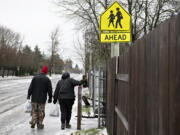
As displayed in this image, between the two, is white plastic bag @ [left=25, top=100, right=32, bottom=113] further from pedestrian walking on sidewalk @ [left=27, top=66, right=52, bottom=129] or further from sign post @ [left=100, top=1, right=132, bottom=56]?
sign post @ [left=100, top=1, right=132, bottom=56]

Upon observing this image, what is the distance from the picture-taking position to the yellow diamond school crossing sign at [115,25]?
6.32 meters

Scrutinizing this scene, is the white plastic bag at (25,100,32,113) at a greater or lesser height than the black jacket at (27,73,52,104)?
lesser

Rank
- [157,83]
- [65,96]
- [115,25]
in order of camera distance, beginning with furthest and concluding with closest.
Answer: [65,96] → [115,25] → [157,83]

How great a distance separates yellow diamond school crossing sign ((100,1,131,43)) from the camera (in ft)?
20.7

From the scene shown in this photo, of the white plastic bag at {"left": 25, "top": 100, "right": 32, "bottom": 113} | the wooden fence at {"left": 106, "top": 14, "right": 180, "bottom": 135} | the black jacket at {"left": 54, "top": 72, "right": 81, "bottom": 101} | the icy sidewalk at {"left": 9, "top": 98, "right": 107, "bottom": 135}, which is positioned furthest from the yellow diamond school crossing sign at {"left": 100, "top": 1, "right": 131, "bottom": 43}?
the wooden fence at {"left": 106, "top": 14, "right": 180, "bottom": 135}

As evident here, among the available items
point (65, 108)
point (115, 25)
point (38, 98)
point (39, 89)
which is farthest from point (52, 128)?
point (115, 25)

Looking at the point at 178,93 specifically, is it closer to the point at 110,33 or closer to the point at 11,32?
the point at 110,33

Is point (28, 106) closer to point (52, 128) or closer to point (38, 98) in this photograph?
point (38, 98)

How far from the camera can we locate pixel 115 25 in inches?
249

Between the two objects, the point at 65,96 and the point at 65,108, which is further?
the point at 65,108

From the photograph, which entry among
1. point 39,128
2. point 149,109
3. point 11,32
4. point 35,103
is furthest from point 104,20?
point 11,32

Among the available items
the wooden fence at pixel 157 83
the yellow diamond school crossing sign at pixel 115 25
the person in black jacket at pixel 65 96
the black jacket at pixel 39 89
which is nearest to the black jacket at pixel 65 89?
the person in black jacket at pixel 65 96

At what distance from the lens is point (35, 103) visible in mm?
6930

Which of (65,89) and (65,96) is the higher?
(65,89)
